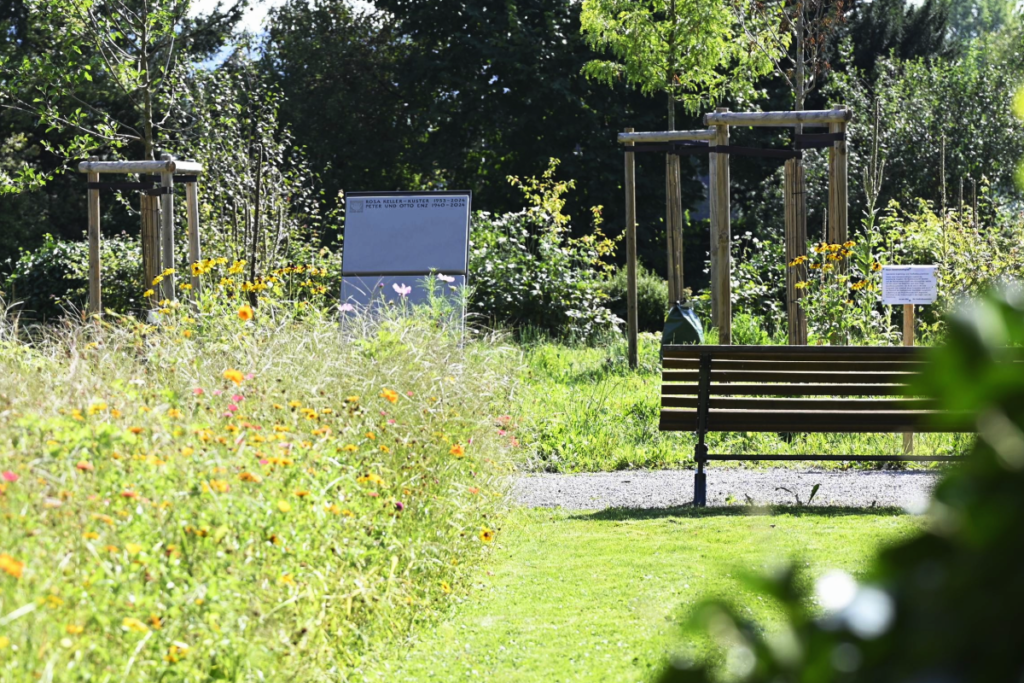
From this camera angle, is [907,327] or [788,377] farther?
[907,327]

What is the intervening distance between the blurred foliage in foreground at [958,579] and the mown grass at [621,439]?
6414mm

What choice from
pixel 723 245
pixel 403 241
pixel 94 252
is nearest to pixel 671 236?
pixel 723 245

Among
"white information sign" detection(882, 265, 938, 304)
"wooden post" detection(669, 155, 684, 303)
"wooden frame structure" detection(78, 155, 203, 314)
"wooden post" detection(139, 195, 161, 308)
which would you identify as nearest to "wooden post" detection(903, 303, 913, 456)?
"white information sign" detection(882, 265, 938, 304)

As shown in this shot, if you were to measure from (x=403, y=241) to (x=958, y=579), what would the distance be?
10.0 m

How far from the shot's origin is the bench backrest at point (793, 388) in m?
6.04

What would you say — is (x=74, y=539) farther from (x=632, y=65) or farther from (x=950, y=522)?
(x=632, y=65)

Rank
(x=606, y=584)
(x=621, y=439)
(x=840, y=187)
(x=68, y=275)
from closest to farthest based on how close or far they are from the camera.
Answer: (x=606, y=584), (x=621, y=439), (x=840, y=187), (x=68, y=275)

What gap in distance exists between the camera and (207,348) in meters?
5.40

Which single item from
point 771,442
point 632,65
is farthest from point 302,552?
point 632,65

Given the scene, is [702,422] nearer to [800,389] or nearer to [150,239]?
[800,389]

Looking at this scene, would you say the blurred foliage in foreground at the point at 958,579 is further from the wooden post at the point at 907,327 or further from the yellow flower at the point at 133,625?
the wooden post at the point at 907,327

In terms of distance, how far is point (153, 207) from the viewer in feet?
35.2

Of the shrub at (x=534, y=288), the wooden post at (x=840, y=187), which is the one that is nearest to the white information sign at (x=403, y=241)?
the shrub at (x=534, y=288)

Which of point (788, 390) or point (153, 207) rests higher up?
point (153, 207)
